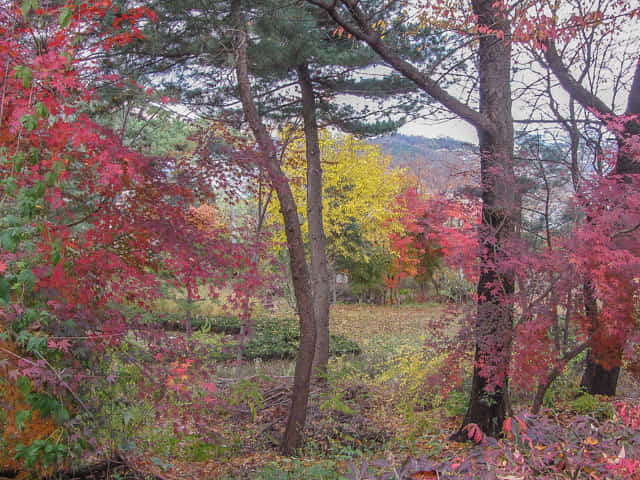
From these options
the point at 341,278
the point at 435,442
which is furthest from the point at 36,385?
the point at 341,278

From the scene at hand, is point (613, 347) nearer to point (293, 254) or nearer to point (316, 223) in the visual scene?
point (293, 254)

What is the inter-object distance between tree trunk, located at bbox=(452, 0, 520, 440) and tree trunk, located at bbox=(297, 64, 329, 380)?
3144 millimetres

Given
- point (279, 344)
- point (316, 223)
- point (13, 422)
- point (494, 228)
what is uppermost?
point (316, 223)

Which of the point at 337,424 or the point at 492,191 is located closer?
the point at 492,191

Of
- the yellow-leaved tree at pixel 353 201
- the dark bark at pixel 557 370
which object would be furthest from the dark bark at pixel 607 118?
the yellow-leaved tree at pixel 353 201

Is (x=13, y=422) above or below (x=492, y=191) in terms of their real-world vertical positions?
below

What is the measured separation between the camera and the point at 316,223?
781 cm

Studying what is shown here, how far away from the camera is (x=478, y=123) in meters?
4.84

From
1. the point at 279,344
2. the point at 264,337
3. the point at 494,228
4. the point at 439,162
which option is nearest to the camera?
the point at 494,228

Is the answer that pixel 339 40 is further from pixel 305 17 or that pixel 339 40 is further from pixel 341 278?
pixel 341 278

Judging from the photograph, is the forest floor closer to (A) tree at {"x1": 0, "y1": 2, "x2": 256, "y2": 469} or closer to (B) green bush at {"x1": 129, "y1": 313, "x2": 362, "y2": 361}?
(A) tree at {"x1": 0, "y1": 2, "x2": 256, "y2": 469}

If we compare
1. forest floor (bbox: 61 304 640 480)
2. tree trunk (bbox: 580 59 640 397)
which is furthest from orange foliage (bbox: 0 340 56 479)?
tree trunk (bbox: 580 59 640 397)

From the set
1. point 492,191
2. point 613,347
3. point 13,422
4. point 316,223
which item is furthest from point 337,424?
point 13,422

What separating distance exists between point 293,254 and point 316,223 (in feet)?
10.6
